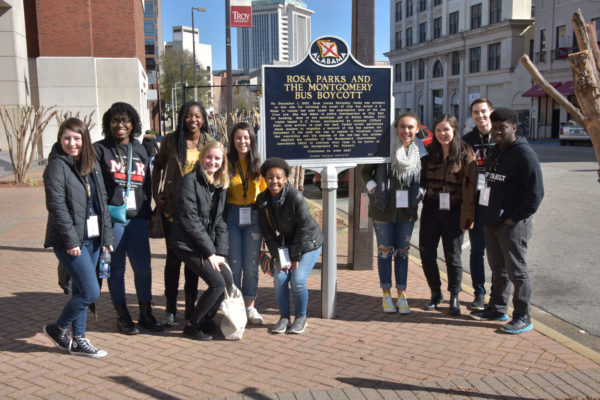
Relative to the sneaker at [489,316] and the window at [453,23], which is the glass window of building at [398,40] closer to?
the window at [453,23]

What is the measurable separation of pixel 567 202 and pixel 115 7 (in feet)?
80.7

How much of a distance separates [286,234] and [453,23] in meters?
58.3

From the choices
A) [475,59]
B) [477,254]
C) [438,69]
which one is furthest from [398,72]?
[477,254]

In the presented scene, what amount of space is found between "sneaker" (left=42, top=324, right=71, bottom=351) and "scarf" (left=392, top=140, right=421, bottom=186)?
3.12 metres

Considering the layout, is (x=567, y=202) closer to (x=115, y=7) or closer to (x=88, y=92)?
(x=88, y=92)

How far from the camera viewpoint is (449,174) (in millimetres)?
5168

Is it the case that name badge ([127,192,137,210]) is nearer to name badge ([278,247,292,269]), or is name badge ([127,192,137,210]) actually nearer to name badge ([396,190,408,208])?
name badge ([278,247,292,269])

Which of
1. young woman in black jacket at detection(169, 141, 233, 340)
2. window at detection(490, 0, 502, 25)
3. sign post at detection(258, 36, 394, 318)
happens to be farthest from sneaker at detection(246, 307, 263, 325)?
window at detection(490, 0, 502, 25)

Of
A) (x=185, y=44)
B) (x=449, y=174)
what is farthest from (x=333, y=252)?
(x=185, y=44)

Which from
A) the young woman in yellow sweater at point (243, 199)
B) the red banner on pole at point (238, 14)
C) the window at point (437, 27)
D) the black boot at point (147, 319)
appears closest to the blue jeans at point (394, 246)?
the young woman in yellow sweater at point (243, 199)

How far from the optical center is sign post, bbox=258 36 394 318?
16.6 feet

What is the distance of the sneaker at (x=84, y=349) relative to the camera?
14.0 ft

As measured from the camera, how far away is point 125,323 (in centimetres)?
479

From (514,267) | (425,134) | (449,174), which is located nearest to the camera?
(514,267)
